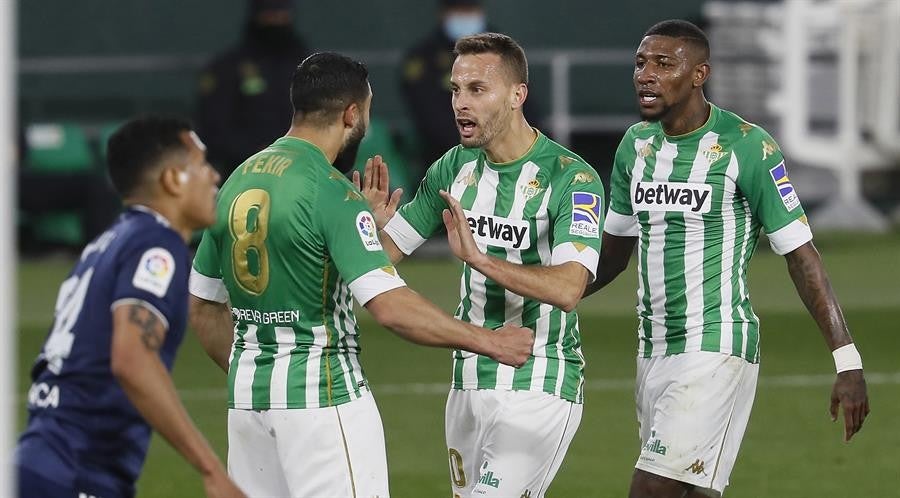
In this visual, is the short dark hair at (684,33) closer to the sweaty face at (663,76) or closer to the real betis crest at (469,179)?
the sweaty face at (663,76)

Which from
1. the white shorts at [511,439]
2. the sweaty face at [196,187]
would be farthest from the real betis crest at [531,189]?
the sweaty face at [196,187]

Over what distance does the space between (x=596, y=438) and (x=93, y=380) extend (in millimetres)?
6165

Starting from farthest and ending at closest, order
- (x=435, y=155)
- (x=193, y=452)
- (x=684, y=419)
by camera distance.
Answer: (x=435, y=155) < (x=684, y=419) < (x=193, y=452)

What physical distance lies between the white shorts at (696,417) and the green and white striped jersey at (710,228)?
0.08 m

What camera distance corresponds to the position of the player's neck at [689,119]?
23.5 feet

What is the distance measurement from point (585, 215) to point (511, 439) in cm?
87

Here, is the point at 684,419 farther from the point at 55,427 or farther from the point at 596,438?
A: the point at 596,438

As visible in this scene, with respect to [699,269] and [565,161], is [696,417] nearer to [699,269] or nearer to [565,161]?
[699,269]

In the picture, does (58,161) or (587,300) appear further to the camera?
(58,161)

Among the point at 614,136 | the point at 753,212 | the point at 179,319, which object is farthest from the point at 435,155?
the point at 179,319

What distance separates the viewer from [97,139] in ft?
70.4

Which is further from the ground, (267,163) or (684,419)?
(267,163)

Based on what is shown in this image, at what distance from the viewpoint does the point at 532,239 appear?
21.2ft

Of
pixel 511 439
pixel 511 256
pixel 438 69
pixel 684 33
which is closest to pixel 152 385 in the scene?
pixel 511 439
